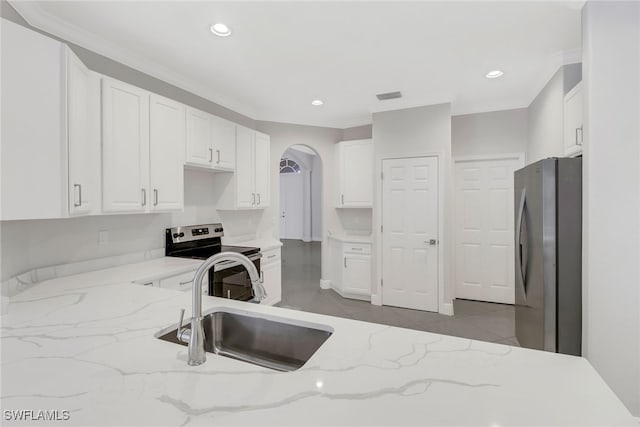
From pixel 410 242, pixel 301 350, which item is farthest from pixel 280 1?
pixel 410 242

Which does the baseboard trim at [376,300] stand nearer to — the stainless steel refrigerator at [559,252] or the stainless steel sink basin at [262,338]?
the stainless steel refrigerator at [559,252]

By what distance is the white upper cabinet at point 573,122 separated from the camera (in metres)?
2.26

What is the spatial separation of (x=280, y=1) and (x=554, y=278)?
249cm

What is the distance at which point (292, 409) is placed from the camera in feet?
2.35

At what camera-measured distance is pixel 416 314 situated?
373 cm

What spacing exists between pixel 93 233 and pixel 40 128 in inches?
42.4

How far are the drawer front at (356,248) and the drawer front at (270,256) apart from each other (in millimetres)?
1015

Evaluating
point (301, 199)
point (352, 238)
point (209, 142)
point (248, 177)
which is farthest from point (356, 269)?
point (301, 199)

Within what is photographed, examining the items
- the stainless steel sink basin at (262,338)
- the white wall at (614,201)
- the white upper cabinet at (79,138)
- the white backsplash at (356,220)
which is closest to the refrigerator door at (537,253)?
the white wall at (614,201)

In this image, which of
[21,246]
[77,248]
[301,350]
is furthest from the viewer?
[77,248]

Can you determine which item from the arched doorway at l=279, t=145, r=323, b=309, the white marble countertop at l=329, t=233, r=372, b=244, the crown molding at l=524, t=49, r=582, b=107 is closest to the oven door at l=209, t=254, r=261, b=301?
the white marble countertop at l=329, t=233, r=372, b=244

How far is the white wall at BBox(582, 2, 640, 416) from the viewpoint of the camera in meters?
1.74

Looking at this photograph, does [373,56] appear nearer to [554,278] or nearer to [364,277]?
[554,278]

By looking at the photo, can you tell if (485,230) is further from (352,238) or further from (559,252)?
(559,252)
